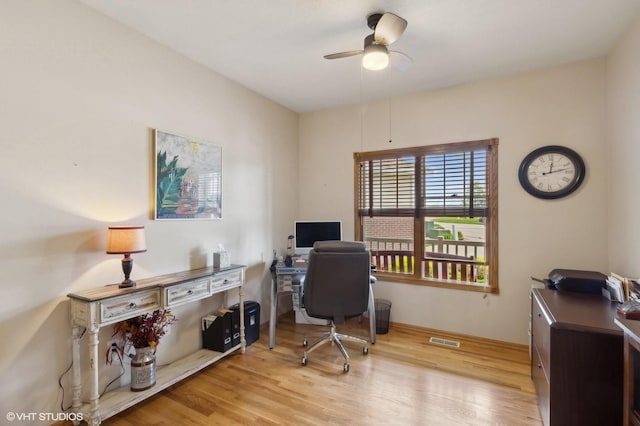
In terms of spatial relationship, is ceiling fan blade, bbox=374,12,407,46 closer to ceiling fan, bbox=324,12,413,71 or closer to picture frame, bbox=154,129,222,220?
ceiling fan, bbox=324,12,413,71

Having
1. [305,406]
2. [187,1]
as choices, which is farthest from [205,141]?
[305,406]

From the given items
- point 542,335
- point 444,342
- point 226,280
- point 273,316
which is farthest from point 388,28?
point 444,342

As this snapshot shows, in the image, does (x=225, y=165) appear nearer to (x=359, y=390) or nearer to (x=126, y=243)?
(x=126, y=243)

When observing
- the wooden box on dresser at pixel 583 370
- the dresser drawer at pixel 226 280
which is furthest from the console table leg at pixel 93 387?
the wooden box on dresser at pixel 583 370

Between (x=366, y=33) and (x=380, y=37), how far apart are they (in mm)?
268

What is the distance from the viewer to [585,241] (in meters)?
2.70

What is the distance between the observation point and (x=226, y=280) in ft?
8.90

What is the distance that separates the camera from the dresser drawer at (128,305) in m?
1.85

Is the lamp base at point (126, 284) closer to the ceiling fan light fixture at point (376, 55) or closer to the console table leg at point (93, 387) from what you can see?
the console table leg at point (93, 387)

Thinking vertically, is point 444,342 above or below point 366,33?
below

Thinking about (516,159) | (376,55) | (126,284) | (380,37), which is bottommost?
(126,284)

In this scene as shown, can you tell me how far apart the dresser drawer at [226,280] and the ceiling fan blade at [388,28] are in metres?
2.27

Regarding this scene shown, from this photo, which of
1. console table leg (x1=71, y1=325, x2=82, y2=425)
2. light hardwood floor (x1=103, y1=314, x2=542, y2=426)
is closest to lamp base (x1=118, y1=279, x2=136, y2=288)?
console table leg (x1=71, y1=325, x2=82, y2=425)

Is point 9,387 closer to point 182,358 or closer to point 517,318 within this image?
point 182,358
